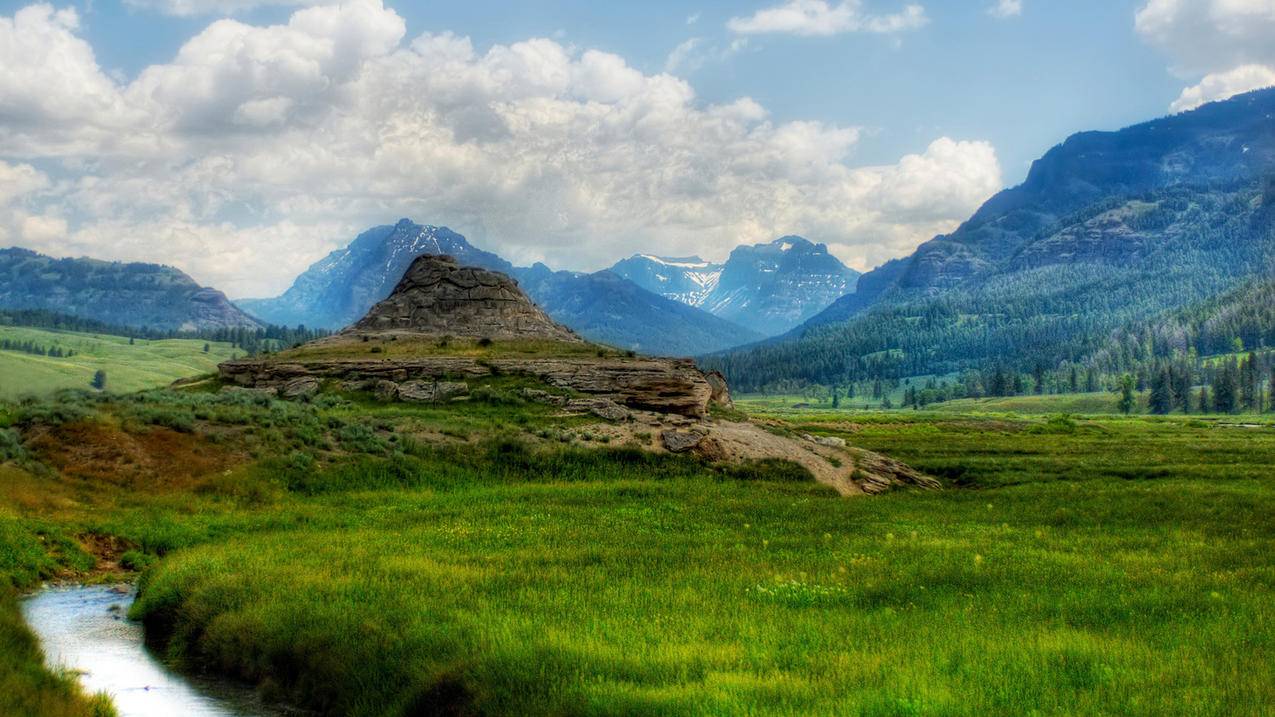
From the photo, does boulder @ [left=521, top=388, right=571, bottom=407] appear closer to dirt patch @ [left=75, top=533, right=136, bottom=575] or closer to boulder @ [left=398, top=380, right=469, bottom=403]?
boulder @ [left=398, top=380, right=469, bottom=403]

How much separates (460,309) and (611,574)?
7398cm

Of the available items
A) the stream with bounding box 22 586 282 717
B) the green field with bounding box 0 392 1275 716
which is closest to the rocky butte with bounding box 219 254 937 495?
the green field with bounding box 0 392 1275 716

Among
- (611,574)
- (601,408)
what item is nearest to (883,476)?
(601,408)

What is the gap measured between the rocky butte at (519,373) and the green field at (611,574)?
5784mm

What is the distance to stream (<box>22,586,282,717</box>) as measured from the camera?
644 inches

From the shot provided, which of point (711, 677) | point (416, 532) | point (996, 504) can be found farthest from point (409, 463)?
point (711, 677)

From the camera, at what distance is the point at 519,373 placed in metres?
68.6

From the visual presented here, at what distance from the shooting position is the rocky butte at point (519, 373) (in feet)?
182

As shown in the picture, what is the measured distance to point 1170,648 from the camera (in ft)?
47.9

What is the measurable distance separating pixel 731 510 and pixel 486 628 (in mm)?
22078

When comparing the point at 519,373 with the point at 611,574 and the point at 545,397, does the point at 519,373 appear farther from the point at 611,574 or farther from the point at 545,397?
the point at 611,574

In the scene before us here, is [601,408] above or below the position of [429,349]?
below

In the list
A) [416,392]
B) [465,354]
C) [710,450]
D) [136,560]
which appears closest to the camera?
[136,560]

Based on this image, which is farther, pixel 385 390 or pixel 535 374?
pixel 535 374
